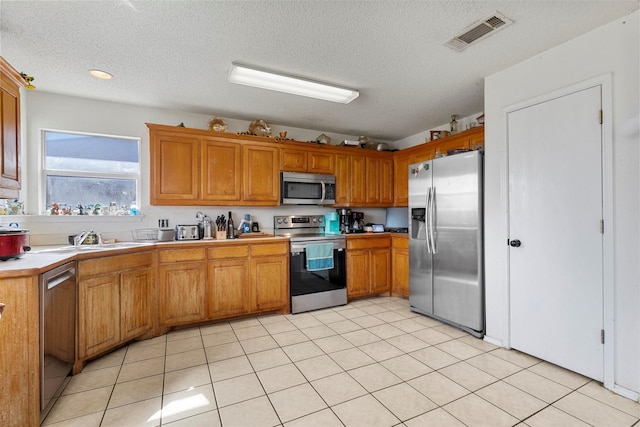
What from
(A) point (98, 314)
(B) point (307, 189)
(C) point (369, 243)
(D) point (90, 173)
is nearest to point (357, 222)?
(C) point (369, 243)

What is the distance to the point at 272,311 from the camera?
11.9 ft

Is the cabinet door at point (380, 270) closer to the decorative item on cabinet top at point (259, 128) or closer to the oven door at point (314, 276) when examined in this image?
the oven door at point (314, 276)

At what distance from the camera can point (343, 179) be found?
4.36m

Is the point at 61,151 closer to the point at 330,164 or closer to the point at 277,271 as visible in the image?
the point at 277,271

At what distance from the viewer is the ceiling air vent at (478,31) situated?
1.97 m

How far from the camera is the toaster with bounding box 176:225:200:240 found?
3.43m

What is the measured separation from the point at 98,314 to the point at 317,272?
7.36 ft

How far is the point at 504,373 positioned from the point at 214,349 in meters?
2.37

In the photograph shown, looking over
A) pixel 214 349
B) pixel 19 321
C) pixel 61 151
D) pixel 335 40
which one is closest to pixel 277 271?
pixel 214 349

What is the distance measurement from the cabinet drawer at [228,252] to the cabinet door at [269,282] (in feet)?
0.49

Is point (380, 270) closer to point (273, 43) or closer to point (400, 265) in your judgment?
point (400, 265)

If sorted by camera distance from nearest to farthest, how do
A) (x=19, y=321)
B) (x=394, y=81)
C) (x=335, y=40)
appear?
(x=19, y=321)
(x=335, y=40)
(x=394, y=81)

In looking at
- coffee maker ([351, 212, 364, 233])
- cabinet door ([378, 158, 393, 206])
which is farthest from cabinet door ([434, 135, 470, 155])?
coffee maker ([351, 212, 364, 233])

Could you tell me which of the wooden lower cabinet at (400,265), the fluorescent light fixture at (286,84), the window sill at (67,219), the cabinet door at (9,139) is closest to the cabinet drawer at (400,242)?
the wooden lower cabinet at (400,265)
